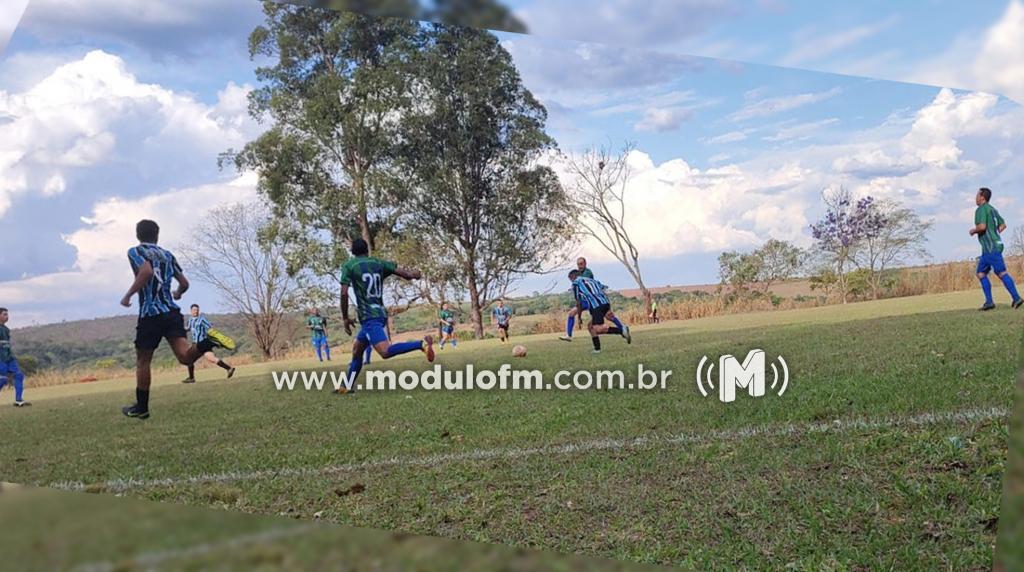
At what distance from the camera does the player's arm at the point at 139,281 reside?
573 cm

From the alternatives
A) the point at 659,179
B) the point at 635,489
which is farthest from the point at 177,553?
the point at 659,179

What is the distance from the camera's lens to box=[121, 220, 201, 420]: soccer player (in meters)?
5.70

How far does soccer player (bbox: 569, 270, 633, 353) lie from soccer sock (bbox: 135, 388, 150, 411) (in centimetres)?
313

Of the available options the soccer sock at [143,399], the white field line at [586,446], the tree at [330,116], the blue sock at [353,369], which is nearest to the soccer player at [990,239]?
the white field line at [586,446]

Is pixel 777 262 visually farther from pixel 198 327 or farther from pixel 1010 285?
pixel 198 327

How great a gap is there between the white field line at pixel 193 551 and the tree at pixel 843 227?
3633 mm

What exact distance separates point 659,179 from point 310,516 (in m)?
3.05

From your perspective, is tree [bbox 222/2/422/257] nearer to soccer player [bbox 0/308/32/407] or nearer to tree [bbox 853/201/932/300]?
soccer player [bbox 0/308/32/407]

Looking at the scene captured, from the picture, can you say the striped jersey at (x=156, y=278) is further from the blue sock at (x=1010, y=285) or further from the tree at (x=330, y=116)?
the blue sock at (x=1010, y=285)

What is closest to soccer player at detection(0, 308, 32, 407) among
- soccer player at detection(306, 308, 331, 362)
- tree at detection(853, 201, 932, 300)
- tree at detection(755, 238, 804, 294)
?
soccer player at detection(306, 308, 331, 362)

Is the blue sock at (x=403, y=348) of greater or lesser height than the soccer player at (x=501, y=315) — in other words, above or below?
below

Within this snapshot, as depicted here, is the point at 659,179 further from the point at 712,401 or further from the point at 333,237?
the point at 333,237

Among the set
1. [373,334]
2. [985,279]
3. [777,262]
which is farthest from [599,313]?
[985,279]

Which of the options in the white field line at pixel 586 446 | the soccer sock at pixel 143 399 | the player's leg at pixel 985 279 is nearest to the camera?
the white field line at pixel 586 446
